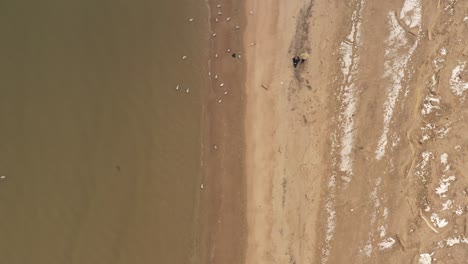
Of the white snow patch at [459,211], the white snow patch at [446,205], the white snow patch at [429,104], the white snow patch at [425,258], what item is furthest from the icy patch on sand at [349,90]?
the white snow patch at [459,211]

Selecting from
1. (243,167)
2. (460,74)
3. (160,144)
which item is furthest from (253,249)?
(460,74)

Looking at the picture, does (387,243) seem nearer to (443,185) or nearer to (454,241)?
(454,241)

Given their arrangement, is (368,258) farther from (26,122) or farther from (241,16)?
(26,122)

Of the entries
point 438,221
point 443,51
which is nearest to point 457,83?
point 443,51

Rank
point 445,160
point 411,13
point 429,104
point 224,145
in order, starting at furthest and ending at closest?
point 411,13
point 429,104
point 224,145
point 445,160

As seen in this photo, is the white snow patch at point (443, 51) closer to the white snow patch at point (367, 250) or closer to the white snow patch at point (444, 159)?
the white snow patch at point (444, 159)

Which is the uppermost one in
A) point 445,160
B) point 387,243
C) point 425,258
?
point 445,160
